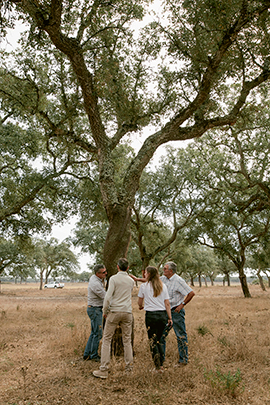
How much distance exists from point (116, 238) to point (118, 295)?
152 centimetres

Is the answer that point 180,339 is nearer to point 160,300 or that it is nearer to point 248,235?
point 160,300

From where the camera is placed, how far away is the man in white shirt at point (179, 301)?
5.66 m

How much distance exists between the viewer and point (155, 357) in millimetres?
5090

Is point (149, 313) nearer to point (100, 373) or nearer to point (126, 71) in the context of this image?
point (100, 373)

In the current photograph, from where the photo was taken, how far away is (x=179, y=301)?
5.98 meters

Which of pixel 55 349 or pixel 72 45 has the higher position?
pixel 72 45

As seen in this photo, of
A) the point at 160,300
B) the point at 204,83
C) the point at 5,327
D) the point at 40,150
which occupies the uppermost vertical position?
→ the point at 40,150

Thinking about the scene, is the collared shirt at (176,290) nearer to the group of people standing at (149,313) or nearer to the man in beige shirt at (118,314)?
the group of people standing at (149,313)

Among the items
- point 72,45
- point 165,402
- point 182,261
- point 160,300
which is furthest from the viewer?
point 182,261

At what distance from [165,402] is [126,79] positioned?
8603 millimetres

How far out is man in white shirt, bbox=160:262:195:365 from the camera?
5665 mm

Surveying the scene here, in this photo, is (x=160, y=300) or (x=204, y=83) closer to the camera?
(x=160, y=300)

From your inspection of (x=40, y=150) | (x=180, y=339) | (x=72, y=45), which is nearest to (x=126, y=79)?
(x=72, y=45)

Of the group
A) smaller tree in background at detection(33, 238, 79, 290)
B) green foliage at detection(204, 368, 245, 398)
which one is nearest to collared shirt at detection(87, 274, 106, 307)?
green foliage at detection(204, 368, 245, 398)
